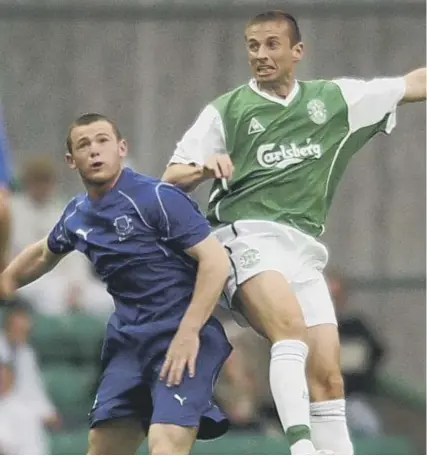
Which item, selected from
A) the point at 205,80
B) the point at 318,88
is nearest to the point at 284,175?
the point at 318,88

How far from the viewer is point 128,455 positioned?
7.48m

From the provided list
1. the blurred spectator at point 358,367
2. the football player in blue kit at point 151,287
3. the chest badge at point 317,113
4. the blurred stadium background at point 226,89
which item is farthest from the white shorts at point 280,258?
the blurred stadium background at point 226,89

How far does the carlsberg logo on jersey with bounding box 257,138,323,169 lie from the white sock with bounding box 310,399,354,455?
0.91 metres

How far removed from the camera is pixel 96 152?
7191mm

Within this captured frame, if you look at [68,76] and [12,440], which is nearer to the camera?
[12,440]

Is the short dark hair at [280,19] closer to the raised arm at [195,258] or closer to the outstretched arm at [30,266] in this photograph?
the raised arm at [195,258]

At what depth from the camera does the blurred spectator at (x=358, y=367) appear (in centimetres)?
1235

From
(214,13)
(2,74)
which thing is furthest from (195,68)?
(2,74)

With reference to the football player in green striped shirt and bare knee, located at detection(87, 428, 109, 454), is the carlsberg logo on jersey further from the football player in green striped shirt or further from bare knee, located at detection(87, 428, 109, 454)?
bare knee, located at detection(87, 428, 109, 454)

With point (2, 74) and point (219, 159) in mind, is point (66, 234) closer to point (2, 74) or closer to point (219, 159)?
point (219, 159)

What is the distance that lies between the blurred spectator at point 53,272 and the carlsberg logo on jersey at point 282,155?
431 cm

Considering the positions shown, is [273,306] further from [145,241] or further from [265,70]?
[265,70]

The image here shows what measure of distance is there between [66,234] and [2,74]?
602 centimetres

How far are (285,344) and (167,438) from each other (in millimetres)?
546
